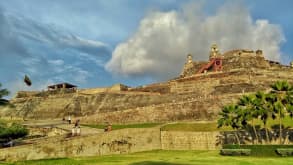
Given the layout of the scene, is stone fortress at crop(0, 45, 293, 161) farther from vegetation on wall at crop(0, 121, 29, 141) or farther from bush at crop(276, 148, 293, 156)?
bush at crop(276, 148, 293, 156)

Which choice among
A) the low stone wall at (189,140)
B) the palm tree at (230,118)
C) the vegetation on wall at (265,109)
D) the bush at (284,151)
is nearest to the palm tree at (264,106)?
the vegetation on wall at (265,109)

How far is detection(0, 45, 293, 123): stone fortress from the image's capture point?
52812 mm

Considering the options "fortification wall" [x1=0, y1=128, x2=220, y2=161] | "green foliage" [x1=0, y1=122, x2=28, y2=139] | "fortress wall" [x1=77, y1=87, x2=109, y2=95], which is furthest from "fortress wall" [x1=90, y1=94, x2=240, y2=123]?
"fortress wall" [x1=77, y1=87, x2=109, y2=95]

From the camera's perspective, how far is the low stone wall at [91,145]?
3281 centimetres

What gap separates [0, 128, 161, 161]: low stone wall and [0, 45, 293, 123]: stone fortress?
10616mm

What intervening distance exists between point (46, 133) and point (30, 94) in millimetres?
36013

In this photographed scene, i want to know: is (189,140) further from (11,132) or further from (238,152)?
(11,132)

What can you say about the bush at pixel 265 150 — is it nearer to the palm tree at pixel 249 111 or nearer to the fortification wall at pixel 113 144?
the palm tree at pixel 249 111

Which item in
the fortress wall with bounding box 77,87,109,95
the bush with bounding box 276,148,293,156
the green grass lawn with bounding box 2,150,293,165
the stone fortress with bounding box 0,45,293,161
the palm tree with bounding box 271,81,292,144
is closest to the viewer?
the green grass lawn with bounding box 2,150,293,165

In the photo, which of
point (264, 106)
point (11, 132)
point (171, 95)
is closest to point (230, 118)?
point (264, 106)

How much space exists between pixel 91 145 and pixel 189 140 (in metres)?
10.4

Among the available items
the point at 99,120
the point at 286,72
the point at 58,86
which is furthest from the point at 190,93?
the point at 58,86

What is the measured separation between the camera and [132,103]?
63.7 meters

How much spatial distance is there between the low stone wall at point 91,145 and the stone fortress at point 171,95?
34.8ft
